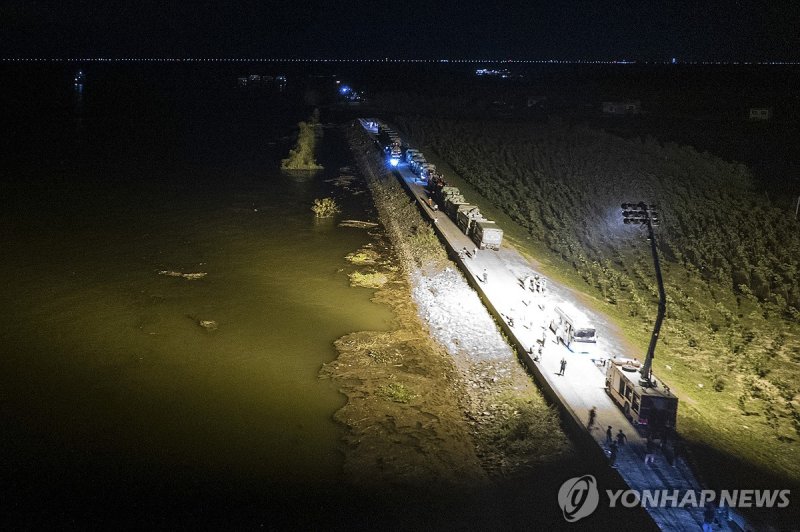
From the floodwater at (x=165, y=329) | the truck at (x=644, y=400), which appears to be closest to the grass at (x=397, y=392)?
the floodwater at (x=165, y=329)

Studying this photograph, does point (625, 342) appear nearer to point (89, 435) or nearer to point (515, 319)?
point (515, 319)

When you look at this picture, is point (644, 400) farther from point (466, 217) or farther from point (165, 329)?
point (466, 217)

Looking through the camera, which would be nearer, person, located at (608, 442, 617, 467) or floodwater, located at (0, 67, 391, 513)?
person, located at (608, 442, 617, 467)

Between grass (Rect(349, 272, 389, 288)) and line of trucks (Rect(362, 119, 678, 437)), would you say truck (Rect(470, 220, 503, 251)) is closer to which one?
line of trucks (Rect(362, 119, 678, 437))

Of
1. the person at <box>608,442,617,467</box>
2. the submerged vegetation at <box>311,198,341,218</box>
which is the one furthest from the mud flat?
the submerged vegetation at <box>311,198,341,218</box>

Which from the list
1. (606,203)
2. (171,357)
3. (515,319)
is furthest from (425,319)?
(606,203)

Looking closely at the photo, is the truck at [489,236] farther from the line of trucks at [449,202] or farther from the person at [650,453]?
the person at [650,453]
